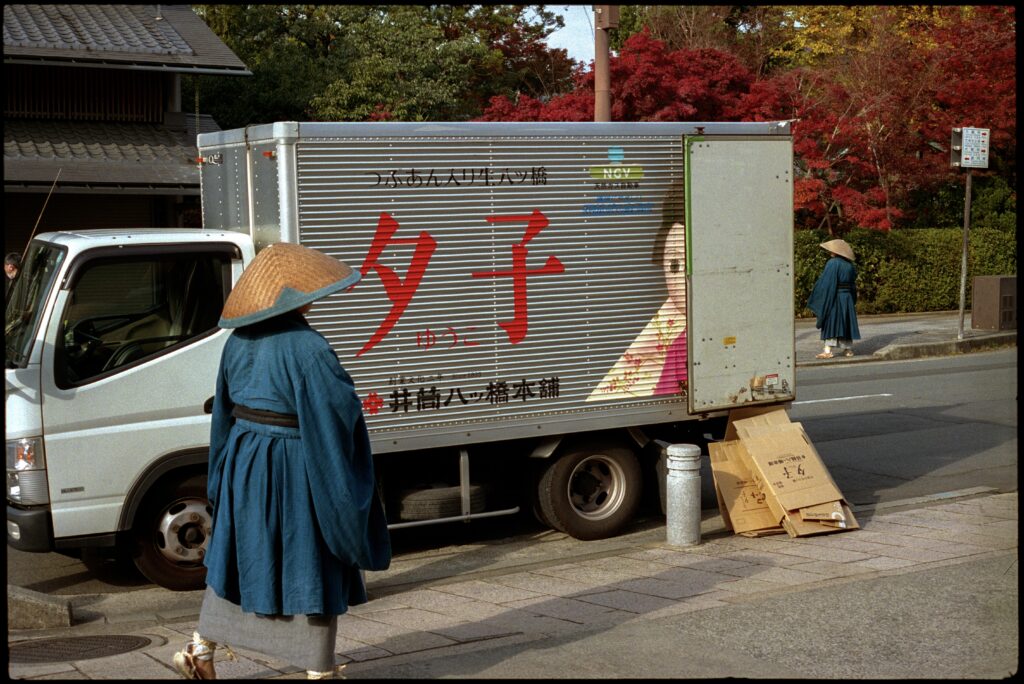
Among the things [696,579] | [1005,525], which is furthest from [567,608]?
[1005,525]

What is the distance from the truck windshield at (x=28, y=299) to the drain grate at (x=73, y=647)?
1633mm

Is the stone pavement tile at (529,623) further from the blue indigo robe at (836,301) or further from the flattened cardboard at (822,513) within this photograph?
the blue indigo robe at (836,301)

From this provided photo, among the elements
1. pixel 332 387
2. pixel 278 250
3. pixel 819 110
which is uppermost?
pixel 819 110

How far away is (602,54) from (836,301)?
6.85 metres

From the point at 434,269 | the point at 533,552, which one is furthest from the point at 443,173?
the point at 533,552

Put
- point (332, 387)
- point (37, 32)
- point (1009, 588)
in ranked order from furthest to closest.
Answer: point (37, 32)
point (1009, 588)
point (332, 387)

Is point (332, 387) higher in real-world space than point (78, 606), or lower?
higher

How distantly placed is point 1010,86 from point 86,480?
26018mm

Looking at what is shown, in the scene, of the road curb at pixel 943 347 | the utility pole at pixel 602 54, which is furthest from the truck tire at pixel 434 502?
the road curb at pixel 943 347

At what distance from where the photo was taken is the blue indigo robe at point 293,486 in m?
4.74

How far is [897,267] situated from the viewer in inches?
1102

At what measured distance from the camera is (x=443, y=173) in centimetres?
810

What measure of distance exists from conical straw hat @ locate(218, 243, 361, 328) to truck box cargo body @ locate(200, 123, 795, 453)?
263 centimetres

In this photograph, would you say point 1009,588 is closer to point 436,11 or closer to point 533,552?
point 533,552
